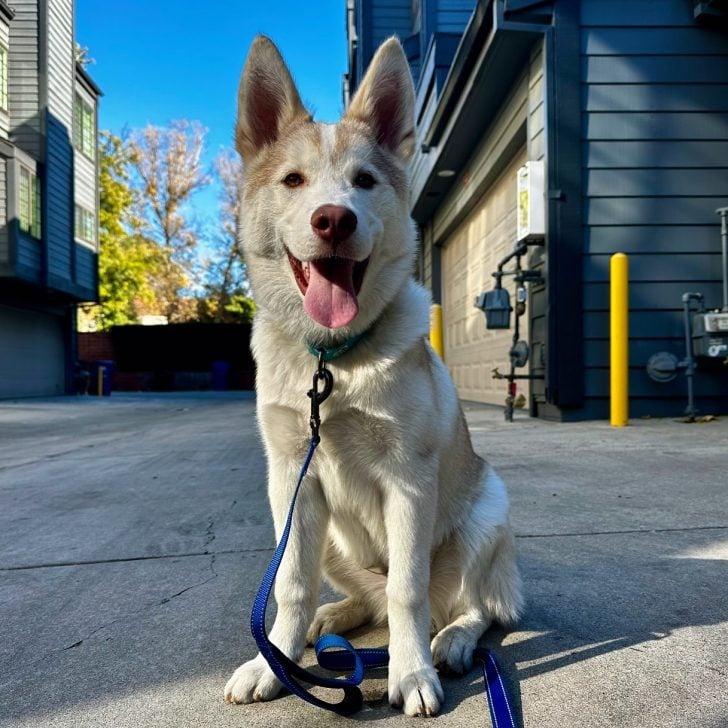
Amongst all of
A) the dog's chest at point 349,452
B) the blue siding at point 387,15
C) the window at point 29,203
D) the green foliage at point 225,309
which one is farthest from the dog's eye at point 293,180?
the green foliage at point 225,309

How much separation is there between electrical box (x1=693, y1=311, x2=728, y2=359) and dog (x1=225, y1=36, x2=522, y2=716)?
4.91 meters

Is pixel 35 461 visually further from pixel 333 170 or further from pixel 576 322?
pixel 576 322

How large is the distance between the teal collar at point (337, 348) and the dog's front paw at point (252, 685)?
0.76 metres

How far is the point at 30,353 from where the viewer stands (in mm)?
16438

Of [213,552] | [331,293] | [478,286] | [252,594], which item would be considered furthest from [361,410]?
[478,286]

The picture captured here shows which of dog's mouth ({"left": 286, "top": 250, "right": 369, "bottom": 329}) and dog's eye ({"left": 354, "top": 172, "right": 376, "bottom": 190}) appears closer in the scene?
dog's mouth ({"left": 286, "top": 250, "right": 369, "bottom": 329})

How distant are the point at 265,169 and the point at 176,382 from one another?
76.9 ft

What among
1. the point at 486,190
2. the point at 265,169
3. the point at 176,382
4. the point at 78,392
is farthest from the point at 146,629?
the point at 176,382

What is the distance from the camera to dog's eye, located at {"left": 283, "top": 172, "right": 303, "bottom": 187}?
1.73 meters

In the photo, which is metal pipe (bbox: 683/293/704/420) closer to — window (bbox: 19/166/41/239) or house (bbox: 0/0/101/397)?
house (bbox: 0/0/101/397)

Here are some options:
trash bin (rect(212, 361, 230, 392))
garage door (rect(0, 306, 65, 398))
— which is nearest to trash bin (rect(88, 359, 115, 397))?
garage door (rect(0, 306, 65, 398))

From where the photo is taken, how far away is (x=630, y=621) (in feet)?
5.72

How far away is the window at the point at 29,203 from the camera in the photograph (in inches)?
578

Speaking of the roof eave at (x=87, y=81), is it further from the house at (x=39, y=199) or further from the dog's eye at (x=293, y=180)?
the dog's eye at (x=293, y=180)
